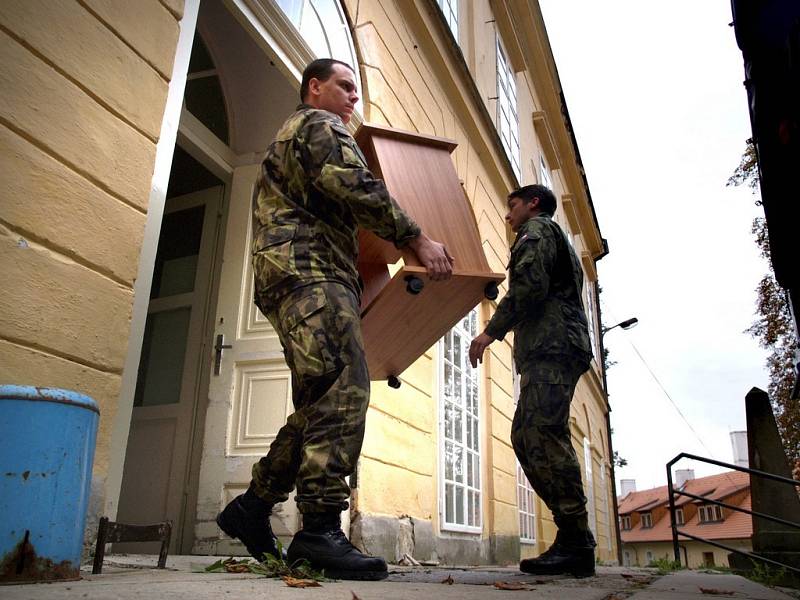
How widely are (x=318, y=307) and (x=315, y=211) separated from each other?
0.39 meters

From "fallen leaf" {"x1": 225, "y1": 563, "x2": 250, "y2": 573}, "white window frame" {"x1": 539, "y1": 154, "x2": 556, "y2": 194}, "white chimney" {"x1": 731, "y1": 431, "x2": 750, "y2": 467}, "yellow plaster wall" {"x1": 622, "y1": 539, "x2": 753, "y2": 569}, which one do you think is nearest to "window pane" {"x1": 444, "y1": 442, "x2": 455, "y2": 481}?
"fallen leaf" {"x1": 225, "y1": 563, "x2": 250, "y2": 573}

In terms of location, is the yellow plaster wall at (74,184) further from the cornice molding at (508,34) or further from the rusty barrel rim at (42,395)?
the cornice molding at (508,34)

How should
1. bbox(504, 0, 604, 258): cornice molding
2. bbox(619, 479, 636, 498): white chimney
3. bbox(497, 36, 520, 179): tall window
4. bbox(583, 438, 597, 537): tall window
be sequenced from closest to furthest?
1. bbox(497, 36, 520, 179): tall window
2. bbox(504, 0, 604, 258): cornice molding
3. bbox(583, 438, 597, 537): tall window
4. bbox(619, 479, 636, 498): white chimney

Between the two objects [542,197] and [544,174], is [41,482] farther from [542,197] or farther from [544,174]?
[544,174]

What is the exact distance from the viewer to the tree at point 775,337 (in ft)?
34.4

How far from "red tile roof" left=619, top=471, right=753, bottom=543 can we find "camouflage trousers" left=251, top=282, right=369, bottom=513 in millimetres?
37176

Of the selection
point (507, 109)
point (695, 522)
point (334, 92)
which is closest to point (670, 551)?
point (695, 522)

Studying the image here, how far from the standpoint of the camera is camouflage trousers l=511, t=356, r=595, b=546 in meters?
2.97

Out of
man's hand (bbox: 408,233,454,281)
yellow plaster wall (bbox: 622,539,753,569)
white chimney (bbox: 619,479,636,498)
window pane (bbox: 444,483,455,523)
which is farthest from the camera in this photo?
white chimney (bbox: 619,479,636,498)

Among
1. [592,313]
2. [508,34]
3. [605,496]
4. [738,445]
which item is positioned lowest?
[605,496]

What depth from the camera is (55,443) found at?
171 centimetres

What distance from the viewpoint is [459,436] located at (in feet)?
20.9

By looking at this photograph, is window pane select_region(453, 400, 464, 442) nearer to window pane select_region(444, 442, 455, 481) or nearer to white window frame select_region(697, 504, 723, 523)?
window pane select_region(444, 442, 455, 481)

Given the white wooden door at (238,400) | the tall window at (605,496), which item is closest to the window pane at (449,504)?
the white wooden door at (238,400)
